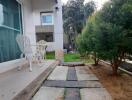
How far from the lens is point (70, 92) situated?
149 inches

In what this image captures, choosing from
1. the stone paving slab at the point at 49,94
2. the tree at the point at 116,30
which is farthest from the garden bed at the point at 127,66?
the stone paving slab at the point at 49,94

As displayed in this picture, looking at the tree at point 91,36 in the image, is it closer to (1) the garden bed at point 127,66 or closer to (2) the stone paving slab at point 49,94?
(1) the garden bed at point 127,66

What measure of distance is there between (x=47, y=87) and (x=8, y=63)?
222cm

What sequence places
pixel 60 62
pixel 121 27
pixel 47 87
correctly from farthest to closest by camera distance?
pixel 60 62, pixel 121 27, pixel 47 87

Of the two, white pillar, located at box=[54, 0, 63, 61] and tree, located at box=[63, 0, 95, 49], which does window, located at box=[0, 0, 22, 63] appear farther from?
tree, located at box=[63, 0, 95, 49]

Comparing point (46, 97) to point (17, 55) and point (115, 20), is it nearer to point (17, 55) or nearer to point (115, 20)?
point (115, 20)

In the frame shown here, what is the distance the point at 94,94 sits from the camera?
3643mm

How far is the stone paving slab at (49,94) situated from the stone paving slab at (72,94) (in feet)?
0.31

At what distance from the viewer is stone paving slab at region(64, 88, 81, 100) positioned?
11.2ft

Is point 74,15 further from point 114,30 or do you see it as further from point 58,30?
point 114,30

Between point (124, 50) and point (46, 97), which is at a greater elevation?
point (124, 50)

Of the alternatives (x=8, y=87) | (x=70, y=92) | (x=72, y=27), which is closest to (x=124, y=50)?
(x=70, y=92)

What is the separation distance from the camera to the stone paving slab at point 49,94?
343cm

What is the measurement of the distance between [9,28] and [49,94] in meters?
3.23
